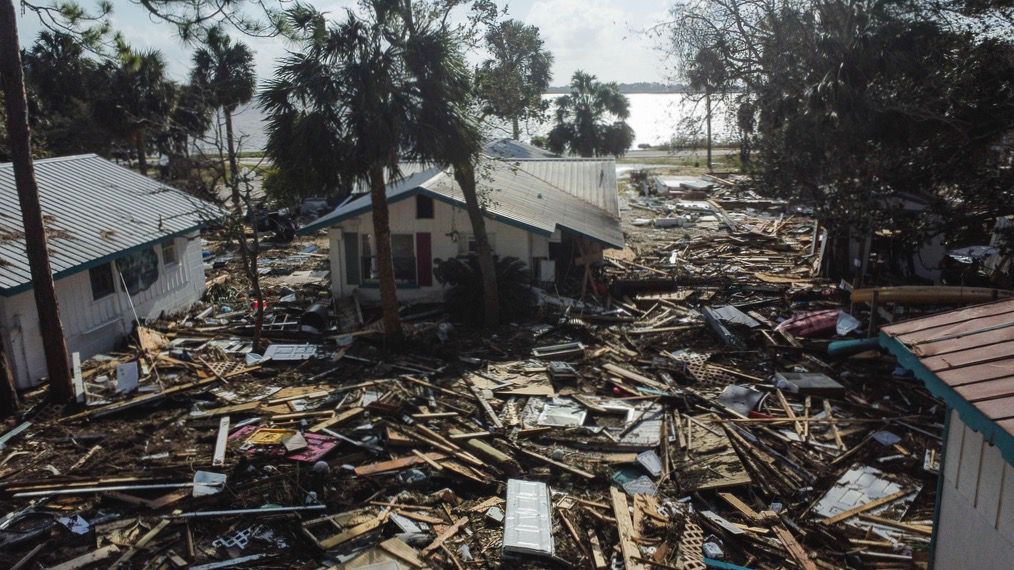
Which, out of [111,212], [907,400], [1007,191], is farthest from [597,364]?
[111,212]

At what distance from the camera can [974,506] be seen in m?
5.71

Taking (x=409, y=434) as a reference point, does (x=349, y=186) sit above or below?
above

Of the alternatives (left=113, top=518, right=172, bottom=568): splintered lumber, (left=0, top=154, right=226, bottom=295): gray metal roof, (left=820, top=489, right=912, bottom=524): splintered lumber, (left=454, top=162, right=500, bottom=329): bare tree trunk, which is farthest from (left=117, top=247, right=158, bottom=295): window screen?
(left=820, top=489, right=912, bottom=524): splintered lumber

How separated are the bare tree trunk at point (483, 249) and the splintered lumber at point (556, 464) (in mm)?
7508

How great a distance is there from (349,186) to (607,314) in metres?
8.13

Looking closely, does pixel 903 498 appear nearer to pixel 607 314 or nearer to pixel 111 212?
pixel 607 314

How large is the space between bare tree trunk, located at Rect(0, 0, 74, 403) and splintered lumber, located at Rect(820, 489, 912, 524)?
44.6 feet

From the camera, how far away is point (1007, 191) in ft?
49.7

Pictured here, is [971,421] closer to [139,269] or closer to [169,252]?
[139,269]

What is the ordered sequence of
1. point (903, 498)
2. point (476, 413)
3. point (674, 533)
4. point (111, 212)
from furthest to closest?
point (111, 212) → point (476, 413) → point (903, 498) → point (674, 533)

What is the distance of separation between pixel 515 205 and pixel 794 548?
1428cm

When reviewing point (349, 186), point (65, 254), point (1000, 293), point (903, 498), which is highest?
point (349, 186)

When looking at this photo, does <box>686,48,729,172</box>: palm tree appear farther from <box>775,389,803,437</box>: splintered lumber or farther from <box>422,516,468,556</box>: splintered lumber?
<box>422,516,468,556</box>: splintered lumber

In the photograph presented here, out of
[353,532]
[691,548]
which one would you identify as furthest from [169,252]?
[691,548]
